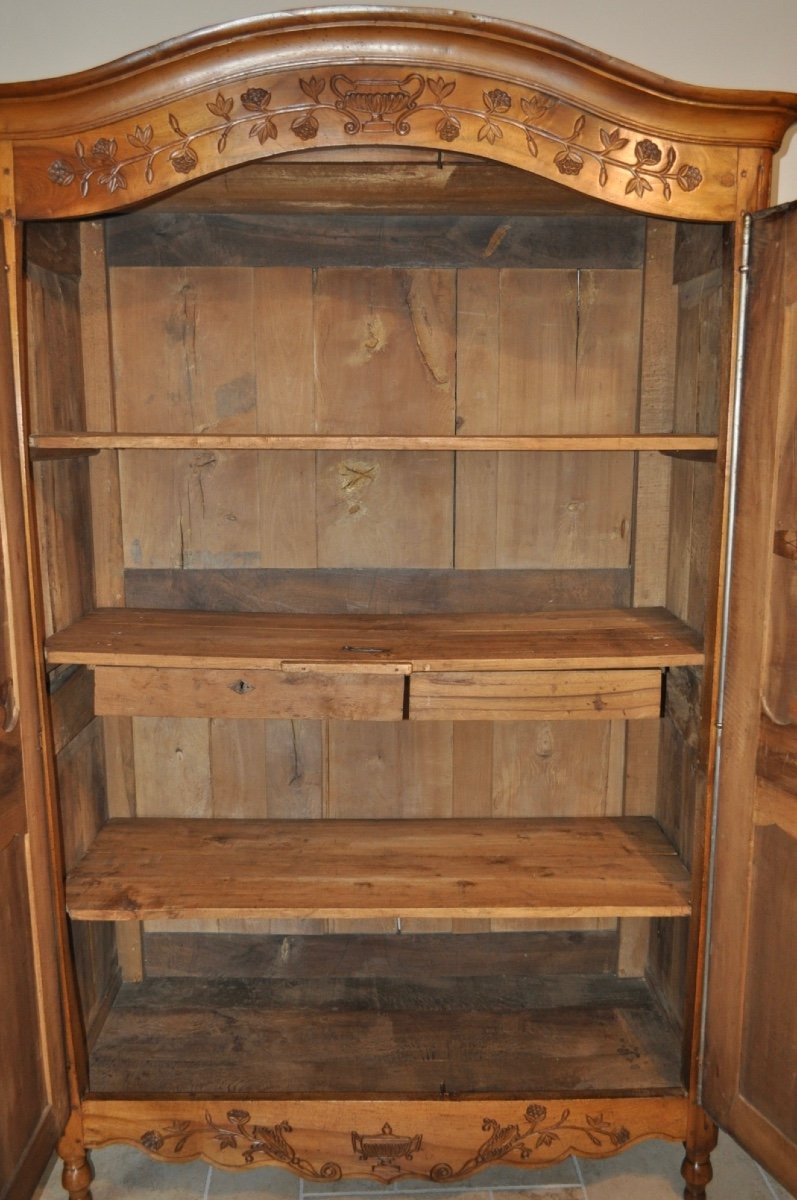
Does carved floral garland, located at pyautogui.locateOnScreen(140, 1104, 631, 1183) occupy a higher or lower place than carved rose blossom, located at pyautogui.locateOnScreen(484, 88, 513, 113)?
lower

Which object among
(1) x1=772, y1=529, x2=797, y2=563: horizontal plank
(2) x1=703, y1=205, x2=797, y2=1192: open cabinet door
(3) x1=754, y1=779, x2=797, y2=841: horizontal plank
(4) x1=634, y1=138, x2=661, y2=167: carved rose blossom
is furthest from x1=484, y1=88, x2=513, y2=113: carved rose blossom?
(3) x1=754, y1=779, x2=797, y2=841: horizontal plank

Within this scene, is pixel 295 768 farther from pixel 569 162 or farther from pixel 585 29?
pixel 585 29

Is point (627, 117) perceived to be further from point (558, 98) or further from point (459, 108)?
point (459, 108)

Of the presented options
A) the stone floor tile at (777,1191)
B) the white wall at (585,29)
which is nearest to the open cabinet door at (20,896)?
the white wall at (585,29)

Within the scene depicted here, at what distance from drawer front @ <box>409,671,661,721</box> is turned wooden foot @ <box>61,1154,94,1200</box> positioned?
108cm

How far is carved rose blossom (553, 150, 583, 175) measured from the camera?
1540 millimetres

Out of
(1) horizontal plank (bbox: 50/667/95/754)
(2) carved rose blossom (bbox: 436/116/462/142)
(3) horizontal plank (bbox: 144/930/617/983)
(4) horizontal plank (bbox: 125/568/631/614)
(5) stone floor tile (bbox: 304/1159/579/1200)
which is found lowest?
(5) stone floor tile (bbox: 304/1159/579/1200)

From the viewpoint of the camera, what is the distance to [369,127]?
1.52 metres

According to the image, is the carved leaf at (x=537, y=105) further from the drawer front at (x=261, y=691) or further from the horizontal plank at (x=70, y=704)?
the horizontal plank at (x=70, y=704)

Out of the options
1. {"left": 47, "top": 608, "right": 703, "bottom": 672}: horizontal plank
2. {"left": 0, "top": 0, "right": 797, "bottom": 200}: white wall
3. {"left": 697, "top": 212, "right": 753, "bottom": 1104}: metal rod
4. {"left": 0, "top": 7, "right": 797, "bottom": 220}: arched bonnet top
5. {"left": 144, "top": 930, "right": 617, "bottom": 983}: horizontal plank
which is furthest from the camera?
{"left": 144, "top": 930, "right": 617, "bottom": 983}: horizontal plank

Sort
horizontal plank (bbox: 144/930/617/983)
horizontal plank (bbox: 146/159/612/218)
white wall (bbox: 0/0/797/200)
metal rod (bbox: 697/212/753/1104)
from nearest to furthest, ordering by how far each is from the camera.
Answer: metal rod (bbox: 697/212/753/1104) < horizontal plank (bbox: 146/159/612/218) < white wall (bbox: 0/0/797/200) < horizontal plank (bbox: 144/930/617/983)

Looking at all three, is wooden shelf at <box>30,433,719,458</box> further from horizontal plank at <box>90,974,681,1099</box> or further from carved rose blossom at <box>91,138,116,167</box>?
horizontal plank at <box>90,974,681,1099</box>

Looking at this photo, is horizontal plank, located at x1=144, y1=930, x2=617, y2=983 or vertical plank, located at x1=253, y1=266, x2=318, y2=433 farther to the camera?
horizontal plank, located at x1=144, y1=930, x2=617, y2=983

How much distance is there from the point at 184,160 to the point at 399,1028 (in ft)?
5.74
